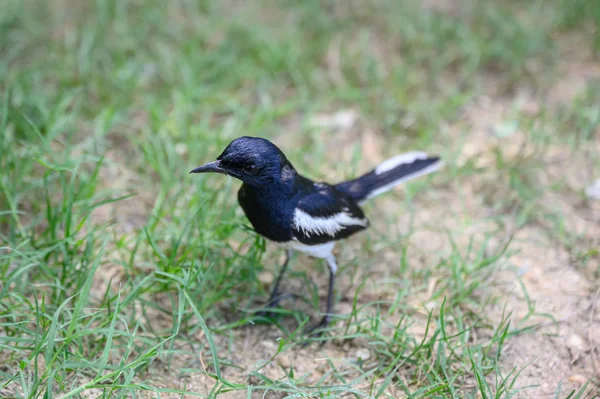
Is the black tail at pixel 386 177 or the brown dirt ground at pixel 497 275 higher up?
the black tail at pixel 386 177

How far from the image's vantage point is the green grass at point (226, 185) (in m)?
3.29

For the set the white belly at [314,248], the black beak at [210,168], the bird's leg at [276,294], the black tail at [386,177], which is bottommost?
the bird's leg at [276,294]

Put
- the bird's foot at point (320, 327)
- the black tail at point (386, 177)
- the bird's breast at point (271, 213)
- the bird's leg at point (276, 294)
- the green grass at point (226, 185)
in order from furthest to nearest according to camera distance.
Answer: the black tail at point (386, 177) < the bird's leg at point (276, 294) < the bird's foot at point (320, 327) < the bird's breast at point (271, 213) < the green grass at point (226, 185)

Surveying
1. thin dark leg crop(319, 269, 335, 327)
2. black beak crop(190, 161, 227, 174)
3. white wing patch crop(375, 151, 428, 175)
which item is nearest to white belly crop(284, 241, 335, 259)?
thin dark leg crop(319, 269, 335, 327)

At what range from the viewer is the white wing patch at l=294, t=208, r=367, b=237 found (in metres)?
3.44


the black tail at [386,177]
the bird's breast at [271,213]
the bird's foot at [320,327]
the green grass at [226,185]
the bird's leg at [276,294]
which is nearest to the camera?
the green grass at [226,185]

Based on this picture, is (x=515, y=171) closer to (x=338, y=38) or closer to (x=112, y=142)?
(x=338, y=38)

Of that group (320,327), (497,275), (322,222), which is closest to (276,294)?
(320,327)

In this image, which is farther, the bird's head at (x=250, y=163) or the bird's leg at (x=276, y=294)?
the bird's leg at (x=276, y=294)

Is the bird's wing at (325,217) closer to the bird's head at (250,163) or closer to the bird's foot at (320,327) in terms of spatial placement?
the bird's head at (250,163)

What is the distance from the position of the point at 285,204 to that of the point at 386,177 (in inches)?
35.3

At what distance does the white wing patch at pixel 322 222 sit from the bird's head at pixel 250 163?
0.26 meters

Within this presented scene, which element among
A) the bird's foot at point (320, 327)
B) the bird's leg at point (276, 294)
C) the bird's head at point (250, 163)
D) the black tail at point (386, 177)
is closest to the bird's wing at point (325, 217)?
the black tail at point (386, 177)

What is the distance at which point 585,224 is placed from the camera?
14.5 ft
